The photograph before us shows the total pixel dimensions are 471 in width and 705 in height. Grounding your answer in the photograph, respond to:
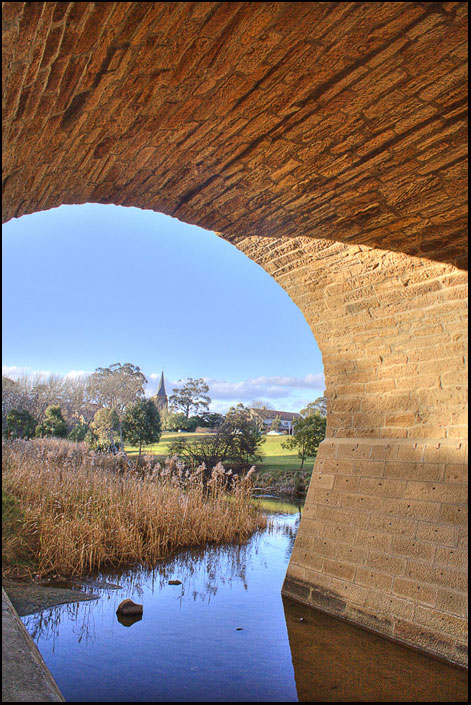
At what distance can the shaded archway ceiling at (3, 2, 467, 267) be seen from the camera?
1.78 metres

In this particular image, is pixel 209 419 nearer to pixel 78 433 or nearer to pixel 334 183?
pixel 78 433

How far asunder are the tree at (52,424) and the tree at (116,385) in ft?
9.81

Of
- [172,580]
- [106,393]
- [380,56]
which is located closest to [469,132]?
[380,56]

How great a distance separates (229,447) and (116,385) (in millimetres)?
7601

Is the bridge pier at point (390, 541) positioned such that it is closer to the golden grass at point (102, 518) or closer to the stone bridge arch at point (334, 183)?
the stone bridge arch at point (334, 183)

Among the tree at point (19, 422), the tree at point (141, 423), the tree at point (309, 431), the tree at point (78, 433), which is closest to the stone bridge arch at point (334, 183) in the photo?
the tree at point (309, 431)

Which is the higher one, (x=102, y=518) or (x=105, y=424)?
(x=105, y=424)

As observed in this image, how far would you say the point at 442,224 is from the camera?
10.3 ft

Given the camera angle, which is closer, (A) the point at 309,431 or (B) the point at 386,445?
(B) the point at 386,445

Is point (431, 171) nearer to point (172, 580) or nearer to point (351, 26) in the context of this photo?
point (351, 26)

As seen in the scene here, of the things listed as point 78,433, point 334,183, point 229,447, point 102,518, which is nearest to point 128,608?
point 102,518

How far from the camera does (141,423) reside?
15.4 metres

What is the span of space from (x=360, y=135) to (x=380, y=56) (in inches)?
19.4

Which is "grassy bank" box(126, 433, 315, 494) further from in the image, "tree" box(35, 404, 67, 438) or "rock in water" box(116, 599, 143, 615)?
"rock in water" box(116, 599, 143, 615)
